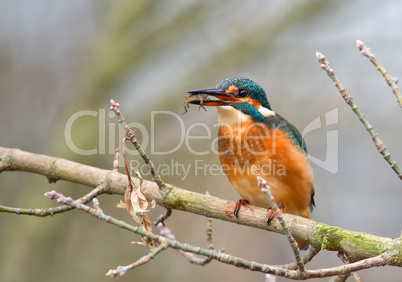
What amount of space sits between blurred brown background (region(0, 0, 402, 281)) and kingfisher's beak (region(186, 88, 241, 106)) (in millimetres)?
2319

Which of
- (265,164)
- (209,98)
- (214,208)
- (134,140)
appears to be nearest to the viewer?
(134,140)

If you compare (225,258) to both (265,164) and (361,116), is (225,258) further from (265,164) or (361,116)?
(265,164)

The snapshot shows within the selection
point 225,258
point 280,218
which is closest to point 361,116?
point 280,218

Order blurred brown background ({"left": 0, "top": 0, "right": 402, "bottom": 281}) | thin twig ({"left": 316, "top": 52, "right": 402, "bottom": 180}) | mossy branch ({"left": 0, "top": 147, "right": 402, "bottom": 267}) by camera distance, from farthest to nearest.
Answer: blurred brown background ({"left": 0, "top": 0, "right": 402, "bottom": 281}) < mossy branch ({"left": 0, "top": 147, "right": 402, "bottom": 267}) < thin twig ({"left": 316, "top": 52, "right": 402, "bottom": 180})

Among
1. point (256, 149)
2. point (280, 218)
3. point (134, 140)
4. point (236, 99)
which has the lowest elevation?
point (280, 218)

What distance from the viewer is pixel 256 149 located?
2.98m

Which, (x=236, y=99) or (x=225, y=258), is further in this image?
(x=236, y=99)

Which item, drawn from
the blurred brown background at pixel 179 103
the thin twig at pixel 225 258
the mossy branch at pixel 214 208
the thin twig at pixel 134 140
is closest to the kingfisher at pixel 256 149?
the mossy branch at pixel 214 208

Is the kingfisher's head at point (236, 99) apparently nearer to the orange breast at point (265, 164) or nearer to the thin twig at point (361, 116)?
the orange breast at point (265, 164)

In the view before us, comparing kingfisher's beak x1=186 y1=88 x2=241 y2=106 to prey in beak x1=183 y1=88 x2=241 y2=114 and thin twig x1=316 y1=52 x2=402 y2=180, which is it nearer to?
prey in beak x1=183 y1=88 x2=241 y2=114

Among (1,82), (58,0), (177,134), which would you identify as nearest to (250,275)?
(177,134)

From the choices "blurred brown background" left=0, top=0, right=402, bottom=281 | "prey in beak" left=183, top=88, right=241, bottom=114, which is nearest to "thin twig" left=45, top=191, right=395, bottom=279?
"prey in beak" left=183, top=88, right=241, bottom=114

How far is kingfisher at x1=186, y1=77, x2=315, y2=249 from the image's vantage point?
2980 millimetres

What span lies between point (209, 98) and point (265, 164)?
0.52 meters
